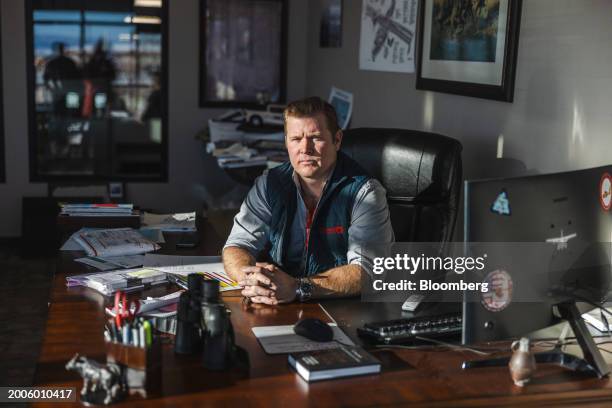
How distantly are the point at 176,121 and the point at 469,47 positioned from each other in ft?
10.3


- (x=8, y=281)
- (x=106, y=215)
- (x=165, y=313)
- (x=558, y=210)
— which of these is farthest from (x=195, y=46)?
(x=558, y=210)

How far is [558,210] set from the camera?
1788 millimetres

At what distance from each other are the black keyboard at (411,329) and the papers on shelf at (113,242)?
102 cm

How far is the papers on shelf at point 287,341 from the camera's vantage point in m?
1.83

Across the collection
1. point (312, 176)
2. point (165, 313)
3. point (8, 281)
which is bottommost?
point (8, 281)

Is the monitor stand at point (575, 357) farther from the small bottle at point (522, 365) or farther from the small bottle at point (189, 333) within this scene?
the small bottle at point (189, 333)

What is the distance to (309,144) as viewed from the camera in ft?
8.24

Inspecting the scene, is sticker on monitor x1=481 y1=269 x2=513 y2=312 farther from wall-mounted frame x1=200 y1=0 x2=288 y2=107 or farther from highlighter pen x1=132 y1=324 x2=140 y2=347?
wall-mounted frame x1=200 y1=0 x2=288 y2=107

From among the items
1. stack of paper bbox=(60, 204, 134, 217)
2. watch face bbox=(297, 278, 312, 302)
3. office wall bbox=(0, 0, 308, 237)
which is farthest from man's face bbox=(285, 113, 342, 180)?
office wall bbox=(0, 0, 308, 237)

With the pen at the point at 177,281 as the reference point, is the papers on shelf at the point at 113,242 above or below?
above

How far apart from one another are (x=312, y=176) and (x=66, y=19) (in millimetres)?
3926

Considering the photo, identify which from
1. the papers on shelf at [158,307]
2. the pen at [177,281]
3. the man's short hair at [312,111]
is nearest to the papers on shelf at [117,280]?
the pen at [177,281]

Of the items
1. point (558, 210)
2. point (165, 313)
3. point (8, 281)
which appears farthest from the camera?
point (8, 281)

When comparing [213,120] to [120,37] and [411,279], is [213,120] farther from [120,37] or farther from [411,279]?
[411,279]
